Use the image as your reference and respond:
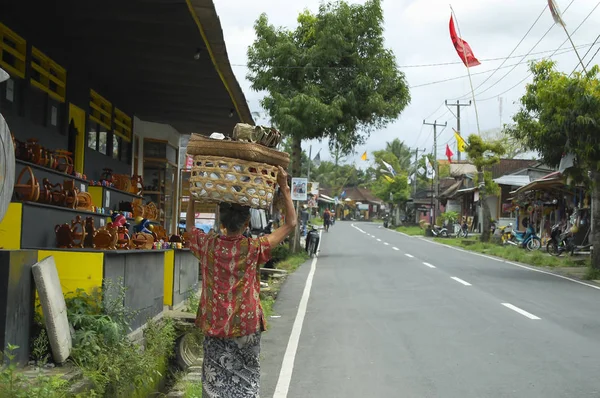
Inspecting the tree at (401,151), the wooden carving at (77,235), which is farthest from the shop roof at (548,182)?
the tree at (401,151)

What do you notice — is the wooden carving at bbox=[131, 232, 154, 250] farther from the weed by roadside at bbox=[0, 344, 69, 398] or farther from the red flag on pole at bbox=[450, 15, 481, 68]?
the red flag on pole at bbox=[450, 15, 481, 68]

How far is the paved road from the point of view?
6.95 metres

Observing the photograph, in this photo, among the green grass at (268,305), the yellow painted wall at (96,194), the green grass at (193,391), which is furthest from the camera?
the yellow painted wall at (96,194)

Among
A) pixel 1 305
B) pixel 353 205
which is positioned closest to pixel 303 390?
pixel 1 305

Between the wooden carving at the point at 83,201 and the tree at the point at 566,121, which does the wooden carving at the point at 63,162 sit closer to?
the wooden carving at the point at 83,201

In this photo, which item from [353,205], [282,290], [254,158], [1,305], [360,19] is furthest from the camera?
[353,205]

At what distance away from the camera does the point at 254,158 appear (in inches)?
165

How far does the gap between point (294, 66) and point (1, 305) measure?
2162 centimetres

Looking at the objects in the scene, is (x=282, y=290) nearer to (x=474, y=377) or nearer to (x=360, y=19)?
(x=474, y=377)

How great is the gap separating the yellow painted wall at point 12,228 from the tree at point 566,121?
14552 millimetres

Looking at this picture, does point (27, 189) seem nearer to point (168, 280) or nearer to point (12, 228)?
point (12, 228)

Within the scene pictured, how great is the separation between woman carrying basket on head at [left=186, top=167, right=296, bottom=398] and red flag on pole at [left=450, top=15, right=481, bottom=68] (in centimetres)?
2620

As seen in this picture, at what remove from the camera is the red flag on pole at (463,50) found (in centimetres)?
2873

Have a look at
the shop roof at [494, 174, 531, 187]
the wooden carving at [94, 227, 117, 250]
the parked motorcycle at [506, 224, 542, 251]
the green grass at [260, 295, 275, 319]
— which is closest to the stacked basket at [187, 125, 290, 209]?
the wooden carving at [94, 227, 117, 250]
